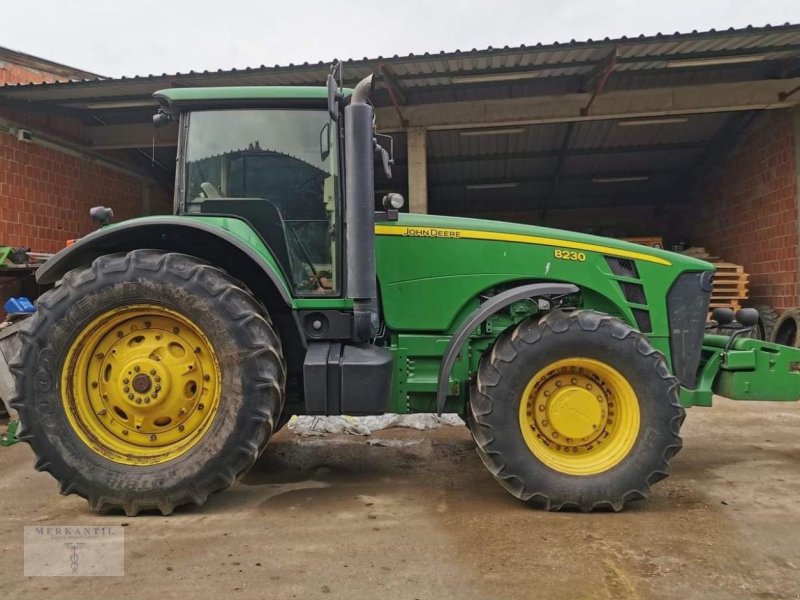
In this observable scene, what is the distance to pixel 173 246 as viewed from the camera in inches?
129

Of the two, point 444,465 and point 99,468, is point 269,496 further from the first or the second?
point 444,465

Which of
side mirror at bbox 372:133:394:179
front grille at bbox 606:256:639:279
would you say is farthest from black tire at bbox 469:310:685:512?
side mirror at bbox 372:133:394:179

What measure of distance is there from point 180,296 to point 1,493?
6.32 ft

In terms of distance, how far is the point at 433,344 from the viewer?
3543 millimetres

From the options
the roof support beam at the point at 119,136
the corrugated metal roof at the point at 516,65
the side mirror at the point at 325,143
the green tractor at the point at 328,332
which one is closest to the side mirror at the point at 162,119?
the green tractor at the point at 328,332

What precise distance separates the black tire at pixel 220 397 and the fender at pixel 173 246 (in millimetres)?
206

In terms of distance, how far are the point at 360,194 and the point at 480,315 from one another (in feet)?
3.25

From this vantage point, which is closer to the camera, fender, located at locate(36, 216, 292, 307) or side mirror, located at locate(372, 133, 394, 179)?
fender, located at locate(36, 216, 292, 307)

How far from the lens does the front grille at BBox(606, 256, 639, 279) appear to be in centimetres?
364

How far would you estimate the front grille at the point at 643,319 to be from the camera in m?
3.63

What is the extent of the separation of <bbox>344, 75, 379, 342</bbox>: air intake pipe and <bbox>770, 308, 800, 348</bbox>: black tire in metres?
6.95

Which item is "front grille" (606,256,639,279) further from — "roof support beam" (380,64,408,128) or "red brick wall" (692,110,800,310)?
"red brick wall" (692,110,800,310)

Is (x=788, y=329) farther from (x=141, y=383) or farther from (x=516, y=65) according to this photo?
(x=141, y=383)

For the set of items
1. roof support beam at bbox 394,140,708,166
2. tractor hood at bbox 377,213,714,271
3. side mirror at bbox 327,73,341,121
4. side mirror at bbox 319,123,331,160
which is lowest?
tractor hood at bbox 377,213,714,271
